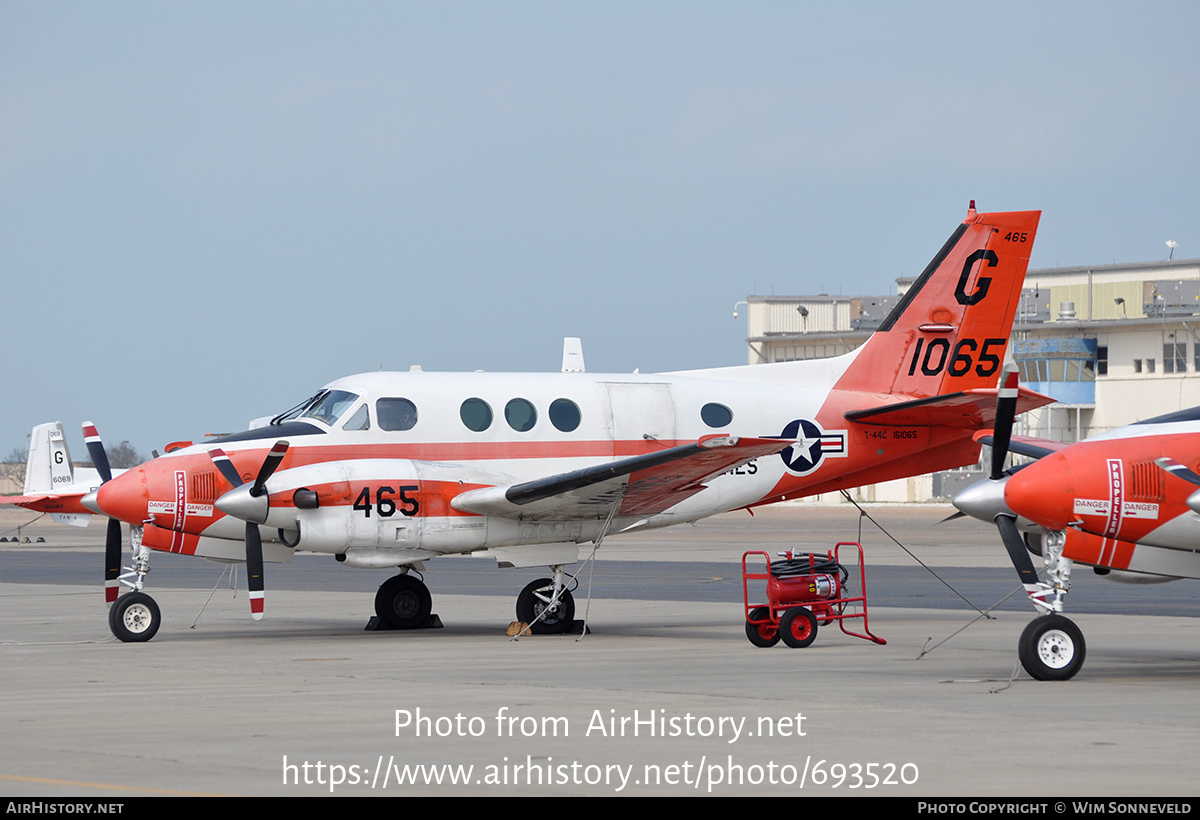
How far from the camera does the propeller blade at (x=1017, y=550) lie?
11.7 m

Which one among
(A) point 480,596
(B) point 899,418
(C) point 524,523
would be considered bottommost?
(A) point 480,596

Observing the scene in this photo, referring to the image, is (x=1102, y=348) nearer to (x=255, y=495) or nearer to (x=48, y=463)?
(x=48, y=463)

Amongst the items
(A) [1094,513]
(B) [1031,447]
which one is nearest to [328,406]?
(B) [1031,447]

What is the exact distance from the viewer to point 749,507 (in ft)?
63.2

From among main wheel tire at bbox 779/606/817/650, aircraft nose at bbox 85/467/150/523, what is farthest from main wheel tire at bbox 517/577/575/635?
aircraft nose at bbox 85/467/150/523

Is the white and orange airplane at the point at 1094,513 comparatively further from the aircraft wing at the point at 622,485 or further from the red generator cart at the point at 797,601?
the aircraft wing at the point at 622,485

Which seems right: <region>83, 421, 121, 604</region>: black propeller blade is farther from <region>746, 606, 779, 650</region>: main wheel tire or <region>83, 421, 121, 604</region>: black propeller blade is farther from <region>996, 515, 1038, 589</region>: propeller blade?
<region>996, 515, 1038, 589</region>: propeller blade

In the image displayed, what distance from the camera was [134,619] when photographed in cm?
1645

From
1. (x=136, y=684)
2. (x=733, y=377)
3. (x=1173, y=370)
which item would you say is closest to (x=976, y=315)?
(x=733, y=377)

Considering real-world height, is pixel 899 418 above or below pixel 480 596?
above

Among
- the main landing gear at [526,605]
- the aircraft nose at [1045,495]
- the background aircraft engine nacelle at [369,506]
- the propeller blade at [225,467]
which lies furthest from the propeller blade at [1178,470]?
the propeller blade at [225,467]

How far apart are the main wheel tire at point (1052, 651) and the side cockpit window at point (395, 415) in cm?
827

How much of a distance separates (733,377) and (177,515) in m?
7.75
